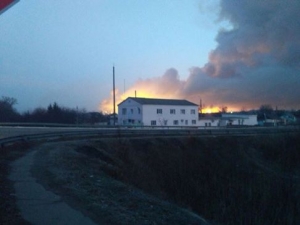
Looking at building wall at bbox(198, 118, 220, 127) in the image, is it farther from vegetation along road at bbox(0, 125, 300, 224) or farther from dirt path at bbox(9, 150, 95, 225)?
dirt path at bbox(9, 150, 95, 225)

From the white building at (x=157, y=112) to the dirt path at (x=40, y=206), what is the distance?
6844 centimetres

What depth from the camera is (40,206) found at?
1024 cm

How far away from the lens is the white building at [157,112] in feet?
279

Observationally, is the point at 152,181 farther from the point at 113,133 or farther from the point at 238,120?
the point at 238,120

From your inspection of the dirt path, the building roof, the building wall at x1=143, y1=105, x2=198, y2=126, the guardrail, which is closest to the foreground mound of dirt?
the dirt path

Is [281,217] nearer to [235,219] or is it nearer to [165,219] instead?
[235,219]

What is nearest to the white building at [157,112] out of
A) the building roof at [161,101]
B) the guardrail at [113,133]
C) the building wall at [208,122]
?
the building roof at [161,101]

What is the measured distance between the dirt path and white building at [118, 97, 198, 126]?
68.4m

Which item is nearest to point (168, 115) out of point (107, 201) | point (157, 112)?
point (157, 112)

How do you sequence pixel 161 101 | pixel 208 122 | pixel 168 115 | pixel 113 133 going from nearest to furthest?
pixel 113 133
pixel 168 115
pixel 161 101
pixel 208 122

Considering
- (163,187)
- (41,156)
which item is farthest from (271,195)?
(41,156)

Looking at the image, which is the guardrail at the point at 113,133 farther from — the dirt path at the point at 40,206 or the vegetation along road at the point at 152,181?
the dirt path at the point at 40,206

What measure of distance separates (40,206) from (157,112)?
76.3 metres

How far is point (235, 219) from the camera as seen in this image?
18297 millimetres
